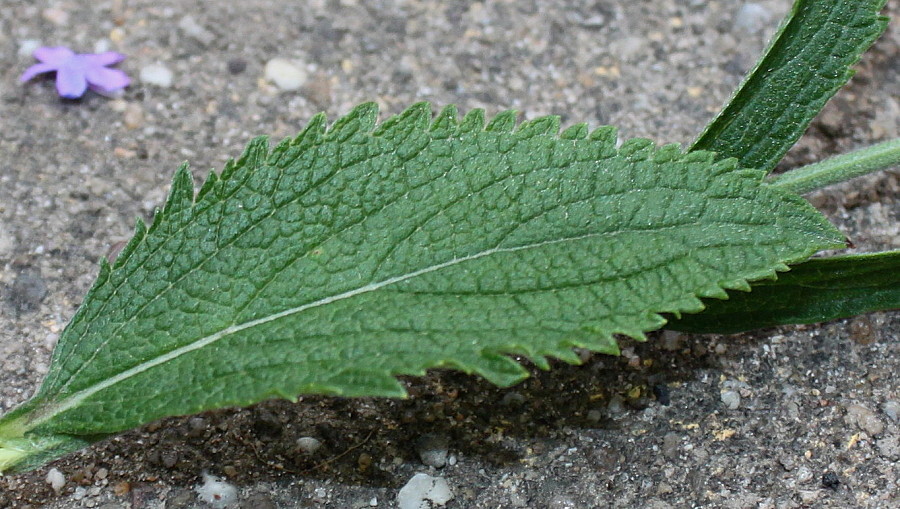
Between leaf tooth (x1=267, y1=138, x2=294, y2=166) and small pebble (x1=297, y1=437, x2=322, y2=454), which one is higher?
leaf tooth (x1=267, y1=138, x2=294, y2=166)

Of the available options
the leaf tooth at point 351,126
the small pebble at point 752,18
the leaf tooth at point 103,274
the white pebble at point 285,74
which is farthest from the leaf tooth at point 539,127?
the small pebble at point 752,18

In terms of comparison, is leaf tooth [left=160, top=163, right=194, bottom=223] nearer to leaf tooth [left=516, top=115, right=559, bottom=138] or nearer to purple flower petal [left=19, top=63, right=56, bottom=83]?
leaf tooth [left=516, top=115, right=559, bottom=138]

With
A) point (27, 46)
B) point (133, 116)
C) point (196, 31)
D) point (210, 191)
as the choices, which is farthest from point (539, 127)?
point (27, 46)

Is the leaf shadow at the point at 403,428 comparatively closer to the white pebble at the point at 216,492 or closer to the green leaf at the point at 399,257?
the white pebble at the point at 216,492

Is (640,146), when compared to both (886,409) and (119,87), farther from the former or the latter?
(119,87)

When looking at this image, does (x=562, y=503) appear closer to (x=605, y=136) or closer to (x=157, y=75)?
(x=605, y=136)

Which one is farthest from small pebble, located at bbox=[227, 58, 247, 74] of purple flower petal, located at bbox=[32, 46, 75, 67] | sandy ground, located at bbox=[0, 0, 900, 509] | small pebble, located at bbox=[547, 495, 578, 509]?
small pebble, located at bbox=[547, 495, 578, 509]
